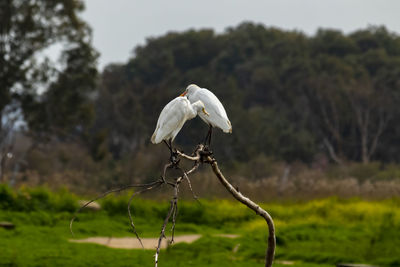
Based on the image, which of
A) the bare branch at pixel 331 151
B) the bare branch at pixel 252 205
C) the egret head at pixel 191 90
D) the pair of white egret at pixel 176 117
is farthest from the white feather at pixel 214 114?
the bare branch at pixel 331 151

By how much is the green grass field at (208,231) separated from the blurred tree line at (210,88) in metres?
6.24

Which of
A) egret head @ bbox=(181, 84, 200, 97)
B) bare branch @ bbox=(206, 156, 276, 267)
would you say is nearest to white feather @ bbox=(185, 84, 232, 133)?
egret head @ bbox=(181, 84, 200, 97)

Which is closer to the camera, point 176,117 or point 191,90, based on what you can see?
point 176,117

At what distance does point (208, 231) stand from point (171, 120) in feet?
21.6

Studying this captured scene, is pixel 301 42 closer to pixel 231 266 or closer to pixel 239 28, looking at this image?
pixel 239 28

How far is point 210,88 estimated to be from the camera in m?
28.0

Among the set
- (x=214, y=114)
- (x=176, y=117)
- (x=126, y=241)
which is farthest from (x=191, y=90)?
(x=126, y=241)

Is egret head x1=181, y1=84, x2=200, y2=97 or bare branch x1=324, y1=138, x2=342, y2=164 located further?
bare branch x1=324, y1=138, x2=342, y2=164

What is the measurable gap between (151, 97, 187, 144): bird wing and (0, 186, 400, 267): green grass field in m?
2.59

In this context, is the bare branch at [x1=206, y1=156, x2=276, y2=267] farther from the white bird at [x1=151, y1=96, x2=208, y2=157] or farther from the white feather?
the white feather

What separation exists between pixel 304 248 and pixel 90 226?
3094 millimetres

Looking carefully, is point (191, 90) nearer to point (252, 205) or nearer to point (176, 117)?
point (176, 117)

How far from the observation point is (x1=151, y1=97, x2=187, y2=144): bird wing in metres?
3.53

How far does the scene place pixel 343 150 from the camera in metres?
28.5
